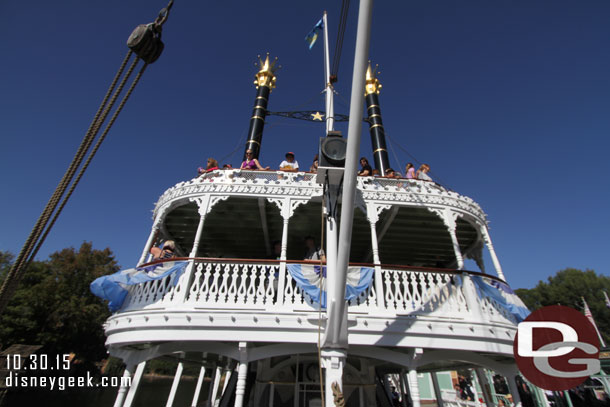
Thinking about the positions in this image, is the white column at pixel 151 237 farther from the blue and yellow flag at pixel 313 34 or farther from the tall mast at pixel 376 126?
the tall mast at pixel 376 126

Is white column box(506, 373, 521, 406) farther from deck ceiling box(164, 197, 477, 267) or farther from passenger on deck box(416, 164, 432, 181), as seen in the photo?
passenger on deck box(416, 164, 432, 181)

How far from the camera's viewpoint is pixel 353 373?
723 cm

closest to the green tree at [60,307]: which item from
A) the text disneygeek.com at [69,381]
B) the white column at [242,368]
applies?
the text disneygeek.com at [69,381]

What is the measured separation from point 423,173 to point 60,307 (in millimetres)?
30359

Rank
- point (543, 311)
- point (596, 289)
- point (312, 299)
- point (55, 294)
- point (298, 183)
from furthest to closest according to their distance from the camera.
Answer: point (596, 289), point (55, 294), point (298, 183), point (312, 299), point (543, 311)

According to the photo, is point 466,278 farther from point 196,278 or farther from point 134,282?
point 134,282

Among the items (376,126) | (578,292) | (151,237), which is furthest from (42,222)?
(578,292)

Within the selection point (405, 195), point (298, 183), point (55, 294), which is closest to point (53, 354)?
point (55, 294)

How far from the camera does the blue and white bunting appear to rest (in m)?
5.59

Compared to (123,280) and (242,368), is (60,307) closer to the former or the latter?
A: (123,280)

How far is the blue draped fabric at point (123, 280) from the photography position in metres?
5.79

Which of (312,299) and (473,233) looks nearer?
(312,299)

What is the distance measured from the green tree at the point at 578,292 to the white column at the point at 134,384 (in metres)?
50.4

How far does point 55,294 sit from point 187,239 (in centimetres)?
2375
